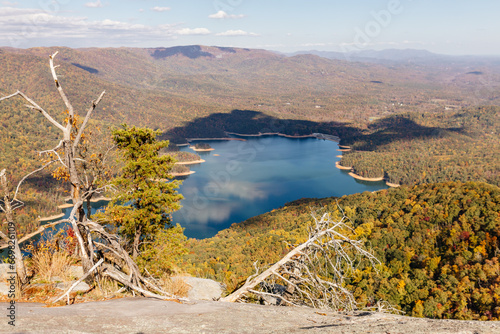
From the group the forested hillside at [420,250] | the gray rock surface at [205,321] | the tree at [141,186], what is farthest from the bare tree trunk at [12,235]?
the forested hillside at [420,250]

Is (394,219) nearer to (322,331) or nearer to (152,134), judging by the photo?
(152,134)

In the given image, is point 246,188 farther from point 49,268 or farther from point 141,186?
point 49,268

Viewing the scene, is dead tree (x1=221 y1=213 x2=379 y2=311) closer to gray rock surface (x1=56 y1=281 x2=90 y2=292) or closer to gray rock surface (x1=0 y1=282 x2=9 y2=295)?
gray rock surface (x1=56 y1=281 x2=90 y2=292)

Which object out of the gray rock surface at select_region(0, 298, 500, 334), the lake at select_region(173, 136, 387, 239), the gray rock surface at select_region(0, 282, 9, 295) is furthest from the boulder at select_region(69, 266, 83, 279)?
the lake at select_region(173, 136, 387, 239)

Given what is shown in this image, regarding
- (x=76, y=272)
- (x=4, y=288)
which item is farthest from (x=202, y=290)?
(x=4, y=288)

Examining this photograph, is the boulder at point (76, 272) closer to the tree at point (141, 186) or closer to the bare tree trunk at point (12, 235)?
the bare tree trunk at point (12, 235)
